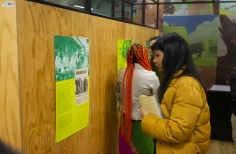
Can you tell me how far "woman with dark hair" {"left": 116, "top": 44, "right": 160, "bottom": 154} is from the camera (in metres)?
2.52

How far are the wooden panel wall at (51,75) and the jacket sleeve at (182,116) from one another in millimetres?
813

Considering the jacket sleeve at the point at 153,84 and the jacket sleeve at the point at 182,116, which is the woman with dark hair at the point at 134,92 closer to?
the jacket sleeve at the point at 153,84

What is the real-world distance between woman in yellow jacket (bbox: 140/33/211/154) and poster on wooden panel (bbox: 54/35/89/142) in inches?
26.8

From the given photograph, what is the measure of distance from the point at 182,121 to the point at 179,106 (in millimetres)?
88

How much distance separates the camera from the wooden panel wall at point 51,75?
153 cm

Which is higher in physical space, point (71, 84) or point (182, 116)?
point (71, 84)

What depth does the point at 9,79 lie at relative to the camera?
1.49m

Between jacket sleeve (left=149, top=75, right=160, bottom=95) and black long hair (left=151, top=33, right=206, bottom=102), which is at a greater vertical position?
black long hair (left=151, top=33, right=206, bottom=102)

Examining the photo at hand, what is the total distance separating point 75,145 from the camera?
7.00ft

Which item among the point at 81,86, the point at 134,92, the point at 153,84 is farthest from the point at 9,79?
the point at 153,84

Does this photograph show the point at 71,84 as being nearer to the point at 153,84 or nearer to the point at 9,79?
the point at 9,79

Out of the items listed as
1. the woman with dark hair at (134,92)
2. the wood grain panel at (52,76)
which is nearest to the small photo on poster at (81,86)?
the wood grain panel at (52,76)

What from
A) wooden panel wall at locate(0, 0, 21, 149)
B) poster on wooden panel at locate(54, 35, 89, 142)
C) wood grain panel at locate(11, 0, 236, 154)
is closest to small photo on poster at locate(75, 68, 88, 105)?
poster on wooden panel at locate(54, 35, 89, 142)

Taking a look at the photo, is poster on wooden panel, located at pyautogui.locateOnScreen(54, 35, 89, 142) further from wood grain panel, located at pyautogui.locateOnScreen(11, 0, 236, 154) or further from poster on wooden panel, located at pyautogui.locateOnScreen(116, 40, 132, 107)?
poster on wooden panel, located at pyautogui.locateOnScreen(116, 40, 132, 107)
